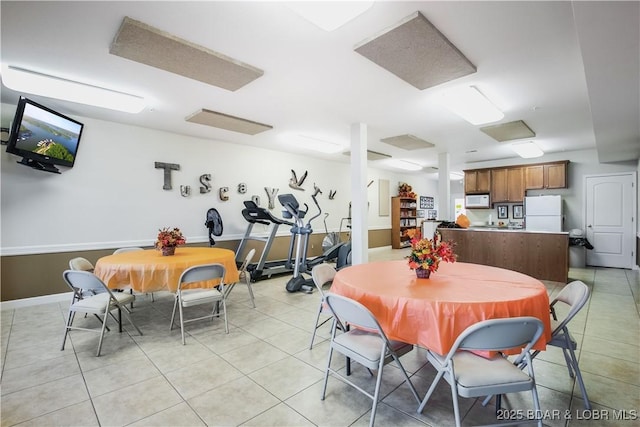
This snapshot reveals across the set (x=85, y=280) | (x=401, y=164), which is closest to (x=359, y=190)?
(x=85, y=280)

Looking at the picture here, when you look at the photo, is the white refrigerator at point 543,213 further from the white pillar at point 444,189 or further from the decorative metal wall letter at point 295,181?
the decorative metal wall letter at point 295,181

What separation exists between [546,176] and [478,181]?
5.14 ft

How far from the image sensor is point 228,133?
5.56 metres

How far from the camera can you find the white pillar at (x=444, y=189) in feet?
23.0

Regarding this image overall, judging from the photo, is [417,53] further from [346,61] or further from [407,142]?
[407,142]

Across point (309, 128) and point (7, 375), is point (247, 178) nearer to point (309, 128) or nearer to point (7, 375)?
point (309, 128)

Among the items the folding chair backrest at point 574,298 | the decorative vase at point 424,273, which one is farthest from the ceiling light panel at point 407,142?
the folding chair backrest at point 574,298

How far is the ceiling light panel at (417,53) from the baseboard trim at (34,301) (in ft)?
17.7

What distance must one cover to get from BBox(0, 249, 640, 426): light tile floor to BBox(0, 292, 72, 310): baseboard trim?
51 centimetres

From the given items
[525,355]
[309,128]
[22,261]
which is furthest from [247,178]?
[525,355]

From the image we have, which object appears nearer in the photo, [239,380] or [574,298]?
[574,298]

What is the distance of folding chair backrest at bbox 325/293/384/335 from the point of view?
1.74 meters

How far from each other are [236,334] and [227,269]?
0.81m

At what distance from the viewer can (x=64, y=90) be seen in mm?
3422
